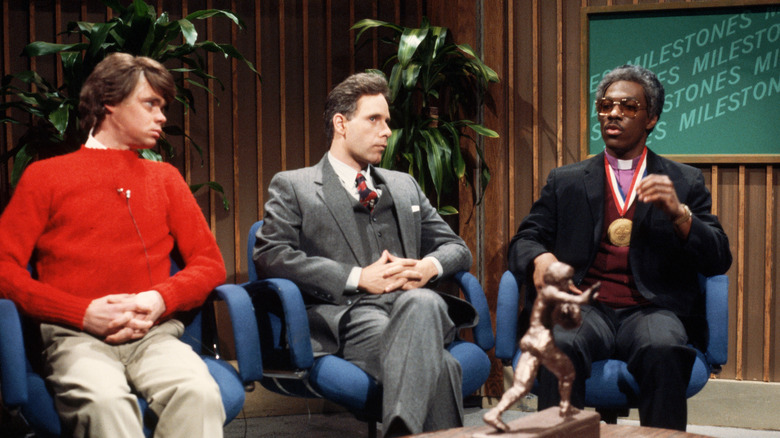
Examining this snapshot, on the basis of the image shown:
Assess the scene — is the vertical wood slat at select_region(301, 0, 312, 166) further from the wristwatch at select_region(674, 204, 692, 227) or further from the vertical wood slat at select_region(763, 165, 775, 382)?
the vertical wood slat at select_region(763, 165, 775, 382)

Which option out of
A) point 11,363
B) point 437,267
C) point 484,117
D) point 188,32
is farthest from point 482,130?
point 11,363

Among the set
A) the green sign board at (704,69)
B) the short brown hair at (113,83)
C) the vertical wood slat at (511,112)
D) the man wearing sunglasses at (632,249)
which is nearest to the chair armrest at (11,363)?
the short brown hair at (113,83)

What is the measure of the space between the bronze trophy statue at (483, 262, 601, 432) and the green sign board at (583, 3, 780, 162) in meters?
2.35

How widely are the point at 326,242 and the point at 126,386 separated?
0.90m

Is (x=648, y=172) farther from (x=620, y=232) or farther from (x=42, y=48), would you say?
(x=42, y=48)

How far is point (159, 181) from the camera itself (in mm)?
2418

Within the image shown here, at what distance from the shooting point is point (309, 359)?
7.31 ft

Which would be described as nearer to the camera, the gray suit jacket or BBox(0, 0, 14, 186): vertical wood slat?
the gray suit jacket

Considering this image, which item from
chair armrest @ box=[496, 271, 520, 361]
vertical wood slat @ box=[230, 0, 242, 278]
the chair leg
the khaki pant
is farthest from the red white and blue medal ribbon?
vertical wood slat @ box=[230, 0, 242, 278]

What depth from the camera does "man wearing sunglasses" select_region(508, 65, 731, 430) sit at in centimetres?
227

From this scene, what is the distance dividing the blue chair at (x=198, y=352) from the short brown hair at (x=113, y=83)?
556 mm

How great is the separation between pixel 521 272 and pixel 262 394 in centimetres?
165

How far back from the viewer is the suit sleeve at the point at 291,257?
246cm

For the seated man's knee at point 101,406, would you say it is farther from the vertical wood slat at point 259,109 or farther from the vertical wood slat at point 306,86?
the vertical wood slat at point 306,86
